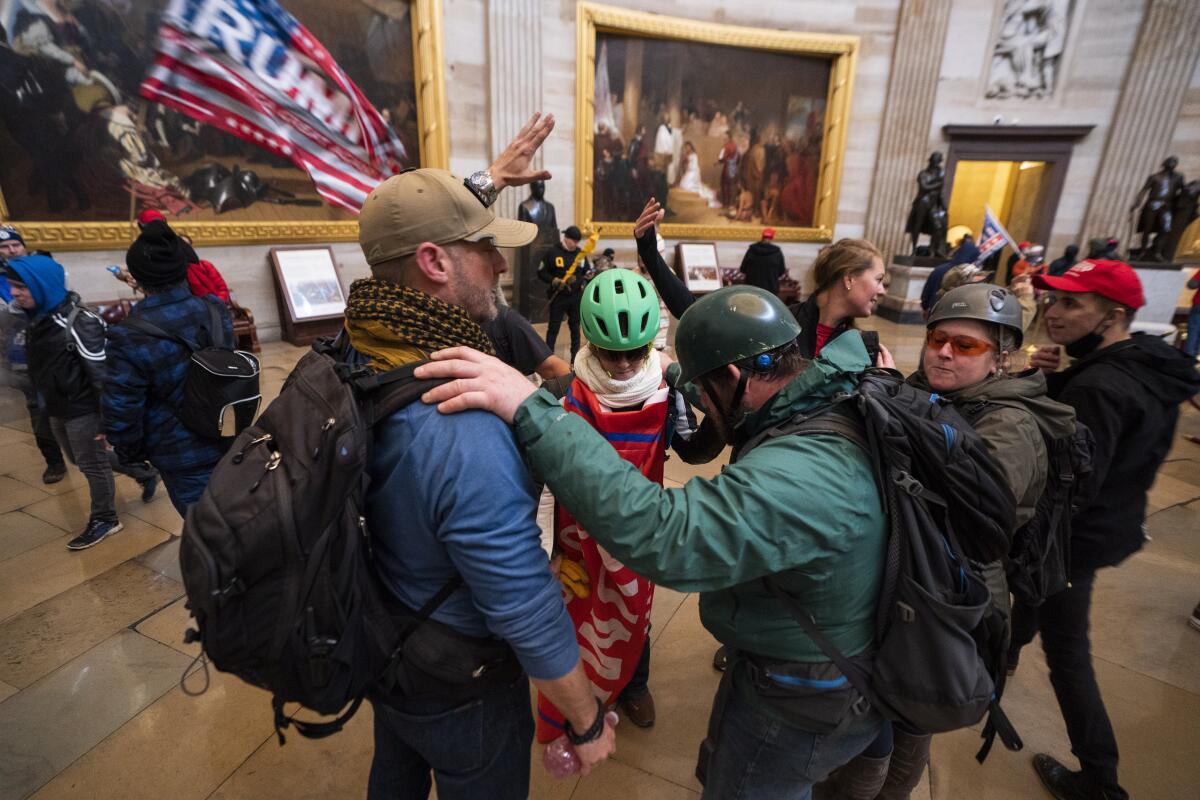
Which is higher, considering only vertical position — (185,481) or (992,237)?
(992,237)

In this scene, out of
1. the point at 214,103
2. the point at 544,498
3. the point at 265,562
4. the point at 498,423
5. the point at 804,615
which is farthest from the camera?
the point at 214,103

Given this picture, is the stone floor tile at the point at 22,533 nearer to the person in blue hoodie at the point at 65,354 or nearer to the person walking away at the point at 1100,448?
the person in blue hoodie at the point at 65,354

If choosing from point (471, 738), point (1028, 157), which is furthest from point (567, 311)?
point (1028, 157)

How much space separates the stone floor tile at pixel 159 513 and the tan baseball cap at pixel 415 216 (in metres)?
3.63

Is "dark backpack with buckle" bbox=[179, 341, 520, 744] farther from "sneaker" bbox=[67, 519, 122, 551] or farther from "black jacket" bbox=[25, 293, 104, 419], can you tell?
"sneaker" bbox=[67, 519, 122, 551]

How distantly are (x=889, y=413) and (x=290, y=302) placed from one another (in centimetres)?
853

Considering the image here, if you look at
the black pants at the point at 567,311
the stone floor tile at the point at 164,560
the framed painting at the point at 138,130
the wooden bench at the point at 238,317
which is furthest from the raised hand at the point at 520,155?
the framed painting at the point at 138,130

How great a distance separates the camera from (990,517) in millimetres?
1096

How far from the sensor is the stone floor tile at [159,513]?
12.2ft

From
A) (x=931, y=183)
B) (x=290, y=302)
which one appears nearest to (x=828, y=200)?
(x=931, y=183)

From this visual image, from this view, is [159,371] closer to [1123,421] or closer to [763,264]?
[1123,421]

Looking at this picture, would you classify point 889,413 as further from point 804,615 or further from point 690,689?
point 690,689

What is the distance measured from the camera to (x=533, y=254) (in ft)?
31.2

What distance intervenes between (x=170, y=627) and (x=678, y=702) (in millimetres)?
2563
